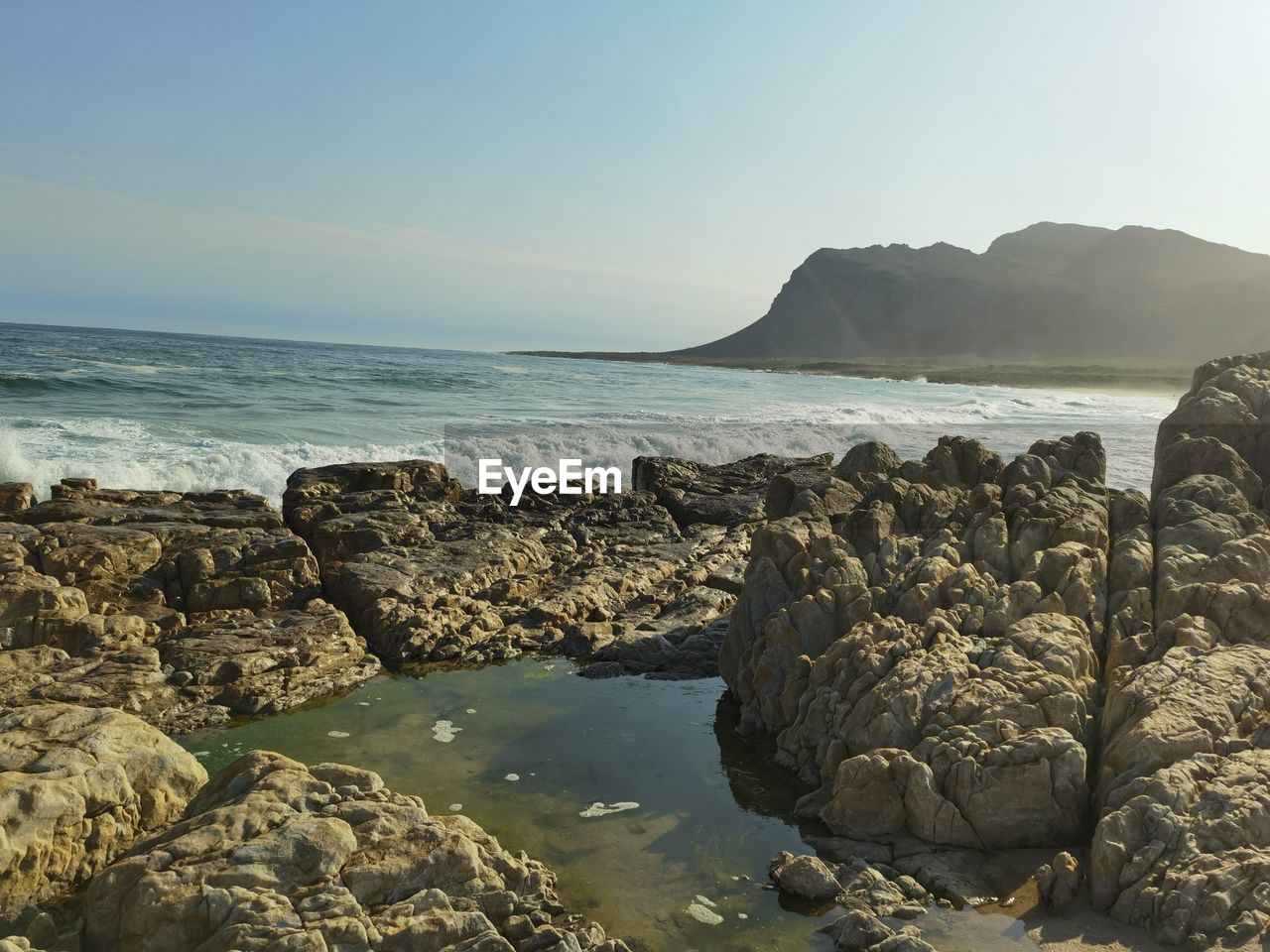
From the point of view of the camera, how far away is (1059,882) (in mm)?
5684

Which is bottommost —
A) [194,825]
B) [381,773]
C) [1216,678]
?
[381,773]

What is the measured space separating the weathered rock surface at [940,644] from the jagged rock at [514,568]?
1.79m

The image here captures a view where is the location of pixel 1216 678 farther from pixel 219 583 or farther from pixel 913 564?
pixel 219 583

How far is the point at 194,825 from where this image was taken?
5.20 m

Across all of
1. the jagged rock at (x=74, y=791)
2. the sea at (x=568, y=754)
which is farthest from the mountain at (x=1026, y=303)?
the jagged rock at (x=74, y=791)

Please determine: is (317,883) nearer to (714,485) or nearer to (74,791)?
(74,791)

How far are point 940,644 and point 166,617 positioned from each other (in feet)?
25.2

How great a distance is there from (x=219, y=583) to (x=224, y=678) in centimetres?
160

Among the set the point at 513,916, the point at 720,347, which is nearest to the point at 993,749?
the point at 513,916

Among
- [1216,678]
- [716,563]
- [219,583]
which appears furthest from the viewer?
[716,563]

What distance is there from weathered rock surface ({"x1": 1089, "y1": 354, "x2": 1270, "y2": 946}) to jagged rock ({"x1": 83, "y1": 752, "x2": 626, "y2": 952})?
3.21 metres

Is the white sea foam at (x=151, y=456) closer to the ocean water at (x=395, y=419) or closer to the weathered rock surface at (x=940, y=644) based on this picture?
the ocean water at (x=395, y=419)

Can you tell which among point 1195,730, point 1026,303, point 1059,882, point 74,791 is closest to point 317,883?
point 74,791

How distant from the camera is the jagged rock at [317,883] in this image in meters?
4.52
